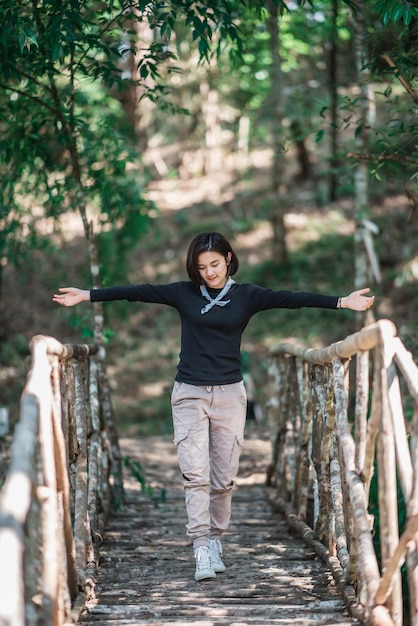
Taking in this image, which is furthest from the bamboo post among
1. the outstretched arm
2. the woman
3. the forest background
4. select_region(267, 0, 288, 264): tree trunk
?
select_region(267, 0, 288, 264): tree trunk

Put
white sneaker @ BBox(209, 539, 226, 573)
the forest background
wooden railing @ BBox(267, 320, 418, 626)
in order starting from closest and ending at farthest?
wooden railing @ BBox(267, 320, 418, 626), white sneaker @ BBox(209, 539, 226, 573), the forest background

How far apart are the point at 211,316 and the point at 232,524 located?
2.04m

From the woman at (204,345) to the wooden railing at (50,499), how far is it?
49cm

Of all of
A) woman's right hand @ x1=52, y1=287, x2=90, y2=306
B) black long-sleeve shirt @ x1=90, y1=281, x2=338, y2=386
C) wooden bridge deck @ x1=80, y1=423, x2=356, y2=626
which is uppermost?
woman's right hand @ x1=52, y1=287, x2=90, y2=306

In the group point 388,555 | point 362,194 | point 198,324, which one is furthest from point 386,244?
point 388,555

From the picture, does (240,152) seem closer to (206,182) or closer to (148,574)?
(206,182)

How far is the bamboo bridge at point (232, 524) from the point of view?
7.73 ft

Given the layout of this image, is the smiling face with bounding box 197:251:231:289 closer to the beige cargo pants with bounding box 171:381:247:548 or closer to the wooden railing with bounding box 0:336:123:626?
the beige cargo pants with bounding box 171:381:247:548

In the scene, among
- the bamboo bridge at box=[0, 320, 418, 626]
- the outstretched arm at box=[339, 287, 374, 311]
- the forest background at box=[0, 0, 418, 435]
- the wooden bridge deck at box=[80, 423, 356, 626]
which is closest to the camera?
the bamboo bridge at box=[0, 320, 418, 626]

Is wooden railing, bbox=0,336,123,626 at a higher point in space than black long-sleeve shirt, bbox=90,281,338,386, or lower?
lower

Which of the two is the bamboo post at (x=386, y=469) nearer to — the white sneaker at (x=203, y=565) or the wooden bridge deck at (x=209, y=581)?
the wooden bridge deck at (x=209, y=581)

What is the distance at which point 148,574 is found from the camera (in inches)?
150

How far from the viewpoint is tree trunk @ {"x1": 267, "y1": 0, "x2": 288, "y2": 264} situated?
10898 mm

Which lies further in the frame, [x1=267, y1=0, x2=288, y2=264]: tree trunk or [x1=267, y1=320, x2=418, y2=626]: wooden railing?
[x1=267, y1=0, x2=288, y2=264]: tree trunk
